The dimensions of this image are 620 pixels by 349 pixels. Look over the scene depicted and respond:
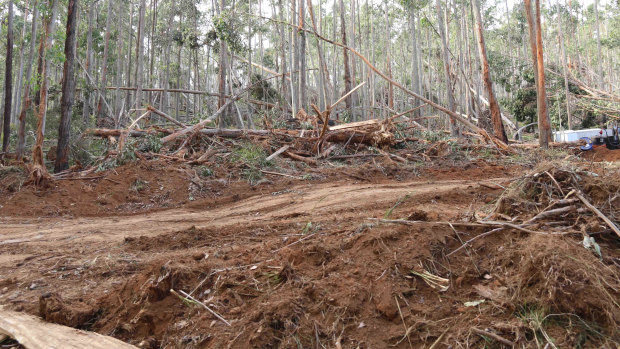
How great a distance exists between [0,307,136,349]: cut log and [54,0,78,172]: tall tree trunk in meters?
7.20

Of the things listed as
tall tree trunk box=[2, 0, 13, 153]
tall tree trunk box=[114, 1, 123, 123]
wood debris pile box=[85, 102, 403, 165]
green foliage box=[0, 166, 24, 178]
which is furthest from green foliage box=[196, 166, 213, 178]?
tall tree trunk box=[2, 0, 13, 153]

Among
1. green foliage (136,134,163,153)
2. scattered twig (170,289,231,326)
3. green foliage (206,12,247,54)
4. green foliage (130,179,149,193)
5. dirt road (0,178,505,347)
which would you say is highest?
green foliage (206,12,247,54)

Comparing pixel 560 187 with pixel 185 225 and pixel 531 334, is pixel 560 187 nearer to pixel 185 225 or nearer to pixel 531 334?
pixel 531 334

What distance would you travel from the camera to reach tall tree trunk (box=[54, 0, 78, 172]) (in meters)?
8.80

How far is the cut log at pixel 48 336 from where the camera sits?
2418mm

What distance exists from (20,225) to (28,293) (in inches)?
142

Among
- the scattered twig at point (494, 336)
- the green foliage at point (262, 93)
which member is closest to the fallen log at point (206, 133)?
the scattered twig at point (494, 336)

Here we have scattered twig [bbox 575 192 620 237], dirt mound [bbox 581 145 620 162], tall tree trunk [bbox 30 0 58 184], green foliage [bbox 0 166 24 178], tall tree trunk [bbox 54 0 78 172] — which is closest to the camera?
scattered twig [bbox 575 192 620 237]

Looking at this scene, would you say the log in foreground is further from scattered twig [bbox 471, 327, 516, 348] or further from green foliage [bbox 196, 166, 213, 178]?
scattered twig [bbox 471, 327, 516, 348]

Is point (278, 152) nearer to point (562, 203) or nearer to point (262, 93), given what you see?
point (562, 203)

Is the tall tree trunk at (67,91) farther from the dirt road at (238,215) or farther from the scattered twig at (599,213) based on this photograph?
the scattered twig at (599,213)

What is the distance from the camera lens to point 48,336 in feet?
8.27

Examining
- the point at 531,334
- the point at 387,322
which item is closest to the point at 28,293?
the point at 387,322

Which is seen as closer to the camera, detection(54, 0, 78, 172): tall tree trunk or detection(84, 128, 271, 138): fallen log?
detection(54, 0, 78, 172): tall tree trunk
